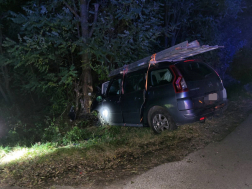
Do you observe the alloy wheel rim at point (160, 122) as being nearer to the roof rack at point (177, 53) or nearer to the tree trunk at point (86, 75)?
the roof rack at point (177, 53)

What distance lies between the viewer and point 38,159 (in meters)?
4.94

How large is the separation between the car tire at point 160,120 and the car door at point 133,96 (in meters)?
0.42

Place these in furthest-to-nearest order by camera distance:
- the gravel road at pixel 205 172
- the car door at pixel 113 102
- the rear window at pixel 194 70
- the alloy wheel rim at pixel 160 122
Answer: the car door at pixel 113 102
the alloy wheel rim at pixel 160 122
the rear window at pixel 194 70
the gravel road at pixel 205 172

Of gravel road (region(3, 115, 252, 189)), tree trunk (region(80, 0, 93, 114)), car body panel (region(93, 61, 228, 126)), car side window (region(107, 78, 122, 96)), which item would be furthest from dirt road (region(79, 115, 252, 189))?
tree trunk (region(80, 0, 93, 114))

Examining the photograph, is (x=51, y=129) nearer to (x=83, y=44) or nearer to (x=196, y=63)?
(x=83, y=44)

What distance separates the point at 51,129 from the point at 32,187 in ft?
13.2

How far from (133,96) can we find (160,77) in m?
0.99

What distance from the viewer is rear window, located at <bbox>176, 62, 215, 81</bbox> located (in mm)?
5293

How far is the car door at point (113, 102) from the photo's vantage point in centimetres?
691

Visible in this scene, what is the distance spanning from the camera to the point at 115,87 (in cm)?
720

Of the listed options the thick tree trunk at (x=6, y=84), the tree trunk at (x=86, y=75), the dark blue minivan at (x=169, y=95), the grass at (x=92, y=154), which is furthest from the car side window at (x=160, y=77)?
the thick tree trunk at (x=6, y=84)

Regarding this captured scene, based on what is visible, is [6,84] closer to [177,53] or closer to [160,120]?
[160,120]

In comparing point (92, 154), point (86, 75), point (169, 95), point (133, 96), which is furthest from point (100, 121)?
point (169, 95)

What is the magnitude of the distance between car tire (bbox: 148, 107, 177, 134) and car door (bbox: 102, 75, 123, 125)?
1263mm
